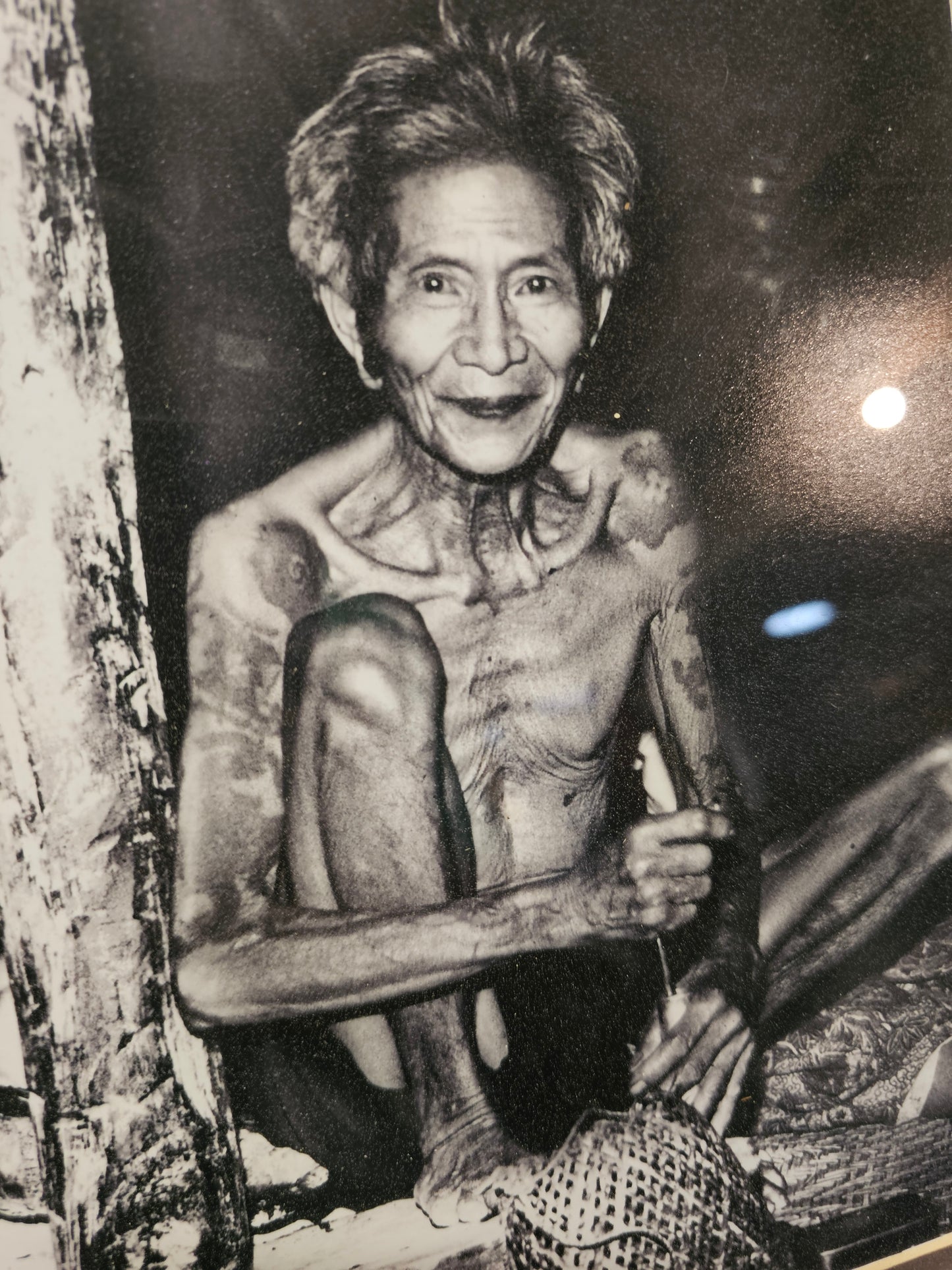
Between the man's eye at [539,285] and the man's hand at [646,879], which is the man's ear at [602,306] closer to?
the man's eye at [539,285]

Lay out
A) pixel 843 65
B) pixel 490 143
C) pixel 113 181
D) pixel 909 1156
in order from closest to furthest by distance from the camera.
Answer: pixel 113 181 → pixel 490 143 → pixel 843 65 → pixel 909 1156

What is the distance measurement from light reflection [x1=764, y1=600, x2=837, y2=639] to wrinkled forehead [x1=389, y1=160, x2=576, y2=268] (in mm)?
674

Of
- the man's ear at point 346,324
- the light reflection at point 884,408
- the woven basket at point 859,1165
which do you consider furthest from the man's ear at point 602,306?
the woven basket at point 859,1165

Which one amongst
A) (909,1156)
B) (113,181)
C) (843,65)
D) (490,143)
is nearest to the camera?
(113,181)

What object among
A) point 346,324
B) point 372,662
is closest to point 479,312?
point 346,324

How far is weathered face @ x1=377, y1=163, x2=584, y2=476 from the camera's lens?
1215mm

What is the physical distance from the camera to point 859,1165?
1.50m

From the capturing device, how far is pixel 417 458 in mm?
1268

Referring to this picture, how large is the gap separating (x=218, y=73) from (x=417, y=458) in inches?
21.3

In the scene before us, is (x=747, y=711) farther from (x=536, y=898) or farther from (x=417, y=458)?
(x=417, y=458)

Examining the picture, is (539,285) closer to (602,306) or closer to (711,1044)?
(602,306)

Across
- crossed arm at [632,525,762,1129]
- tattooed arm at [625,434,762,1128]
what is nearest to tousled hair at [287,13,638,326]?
tattooed arm at [625,434,762,1128]

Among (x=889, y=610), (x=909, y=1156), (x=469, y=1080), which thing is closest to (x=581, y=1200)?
(x=469, y=1080)

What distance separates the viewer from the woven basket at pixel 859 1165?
4.74 ft
